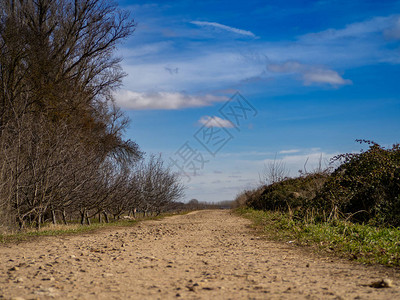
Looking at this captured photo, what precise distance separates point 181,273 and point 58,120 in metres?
15.7

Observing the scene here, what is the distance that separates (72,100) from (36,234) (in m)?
11.1

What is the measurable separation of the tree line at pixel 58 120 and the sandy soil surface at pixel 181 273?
4851 millimetres

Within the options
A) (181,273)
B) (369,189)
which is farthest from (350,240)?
(369,189)

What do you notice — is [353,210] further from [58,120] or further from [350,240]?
[58,120]

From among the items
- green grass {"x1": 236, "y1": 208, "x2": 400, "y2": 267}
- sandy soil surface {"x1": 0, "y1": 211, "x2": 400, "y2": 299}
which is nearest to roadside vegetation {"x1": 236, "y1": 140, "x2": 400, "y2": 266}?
green grass {"x1": 236, "y1": 208, "x2": 400, "y2": 267}

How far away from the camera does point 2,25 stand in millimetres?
16766

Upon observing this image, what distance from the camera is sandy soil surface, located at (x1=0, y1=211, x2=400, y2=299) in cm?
435

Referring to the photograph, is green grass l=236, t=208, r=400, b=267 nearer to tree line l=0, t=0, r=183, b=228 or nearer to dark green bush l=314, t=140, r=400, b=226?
dark green bush l=314, t=140, r=400, b=226

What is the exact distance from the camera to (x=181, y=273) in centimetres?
539

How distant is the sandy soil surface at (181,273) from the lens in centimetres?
435

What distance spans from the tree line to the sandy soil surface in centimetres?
485

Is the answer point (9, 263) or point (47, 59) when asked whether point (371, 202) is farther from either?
point (47, 59)

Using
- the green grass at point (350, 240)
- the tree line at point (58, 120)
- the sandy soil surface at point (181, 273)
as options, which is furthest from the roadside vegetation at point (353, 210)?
the tree line at point (58, 120)

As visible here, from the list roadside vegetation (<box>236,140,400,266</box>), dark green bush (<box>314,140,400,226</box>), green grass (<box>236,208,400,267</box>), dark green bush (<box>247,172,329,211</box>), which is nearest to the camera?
green grass (<box>236,208,400,267</box>)
